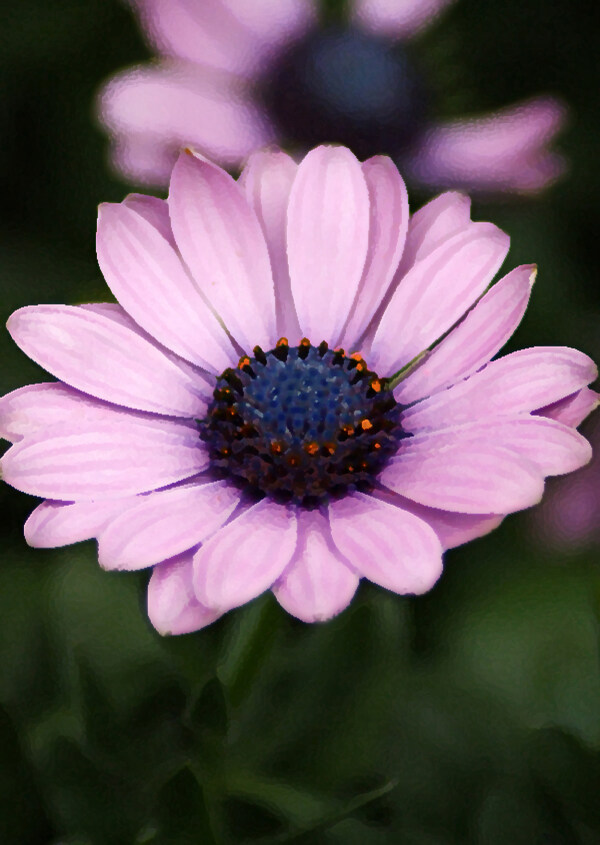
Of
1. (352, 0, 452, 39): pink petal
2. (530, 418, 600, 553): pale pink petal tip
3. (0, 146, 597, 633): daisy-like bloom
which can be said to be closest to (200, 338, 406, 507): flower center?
(0, 146, 597, 633): daisy-like bloom

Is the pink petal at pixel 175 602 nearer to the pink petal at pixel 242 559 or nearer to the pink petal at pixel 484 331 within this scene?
the pink petal at pixel 242 559

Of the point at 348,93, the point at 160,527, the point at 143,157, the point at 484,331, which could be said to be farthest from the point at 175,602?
the point at 348,93

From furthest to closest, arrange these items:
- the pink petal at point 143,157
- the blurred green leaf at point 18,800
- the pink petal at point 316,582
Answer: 1. the pink petal at point 143,157
2. the blurred green leaf at point 18,800
3. the pink petal at point 316,582

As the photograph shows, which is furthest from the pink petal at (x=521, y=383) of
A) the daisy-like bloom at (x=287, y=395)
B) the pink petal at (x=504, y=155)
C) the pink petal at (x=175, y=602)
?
the pink petal at (x=504, y=155)

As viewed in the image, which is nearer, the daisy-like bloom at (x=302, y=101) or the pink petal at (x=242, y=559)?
the pink petal at (x=242, y=559)

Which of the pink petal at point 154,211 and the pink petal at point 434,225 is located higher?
the pink petal at point 154,211

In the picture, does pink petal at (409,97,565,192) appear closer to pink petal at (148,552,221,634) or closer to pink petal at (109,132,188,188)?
pink petal at (109,132,188,188)
